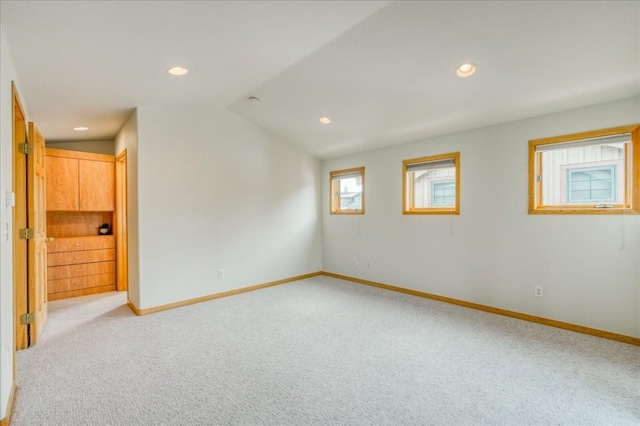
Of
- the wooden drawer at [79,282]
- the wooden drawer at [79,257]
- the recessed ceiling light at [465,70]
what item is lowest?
the wooden drawer at [79,282]

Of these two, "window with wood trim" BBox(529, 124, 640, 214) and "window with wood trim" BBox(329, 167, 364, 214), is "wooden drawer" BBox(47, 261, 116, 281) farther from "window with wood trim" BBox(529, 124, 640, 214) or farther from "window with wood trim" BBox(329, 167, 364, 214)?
"window with wood trim" BBox(529, 124, 640, 214)

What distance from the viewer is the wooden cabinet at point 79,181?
446 cm

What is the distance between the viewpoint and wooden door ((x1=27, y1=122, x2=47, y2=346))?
2.79 metres

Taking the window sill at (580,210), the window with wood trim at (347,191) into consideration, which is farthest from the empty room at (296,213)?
the window with wood trim at (347,191)

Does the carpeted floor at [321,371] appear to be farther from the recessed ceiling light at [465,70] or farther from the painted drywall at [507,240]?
the recessed ceiling light at [465,70]

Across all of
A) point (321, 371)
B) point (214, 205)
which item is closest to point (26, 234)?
point (214, 205)

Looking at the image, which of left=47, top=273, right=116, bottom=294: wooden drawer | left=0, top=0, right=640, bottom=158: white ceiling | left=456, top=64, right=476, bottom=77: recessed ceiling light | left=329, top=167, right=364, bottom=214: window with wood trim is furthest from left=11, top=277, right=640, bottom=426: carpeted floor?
left=456, top=64, right=476, bottom=77: recessed ceiling light

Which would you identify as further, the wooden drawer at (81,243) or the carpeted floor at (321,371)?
the wooden drawer at (81,243)

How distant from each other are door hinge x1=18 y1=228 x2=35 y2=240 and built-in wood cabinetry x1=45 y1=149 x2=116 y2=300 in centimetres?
188

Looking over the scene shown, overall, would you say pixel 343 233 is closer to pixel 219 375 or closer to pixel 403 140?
pixel 403 140

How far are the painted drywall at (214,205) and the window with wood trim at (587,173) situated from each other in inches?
138

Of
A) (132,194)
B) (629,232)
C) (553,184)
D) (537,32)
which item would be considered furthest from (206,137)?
(629,232)

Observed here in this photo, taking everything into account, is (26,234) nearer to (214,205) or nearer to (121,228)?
(214,205)

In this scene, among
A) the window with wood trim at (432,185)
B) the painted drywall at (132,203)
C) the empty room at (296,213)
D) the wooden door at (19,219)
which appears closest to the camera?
the empty room at (296,213)
